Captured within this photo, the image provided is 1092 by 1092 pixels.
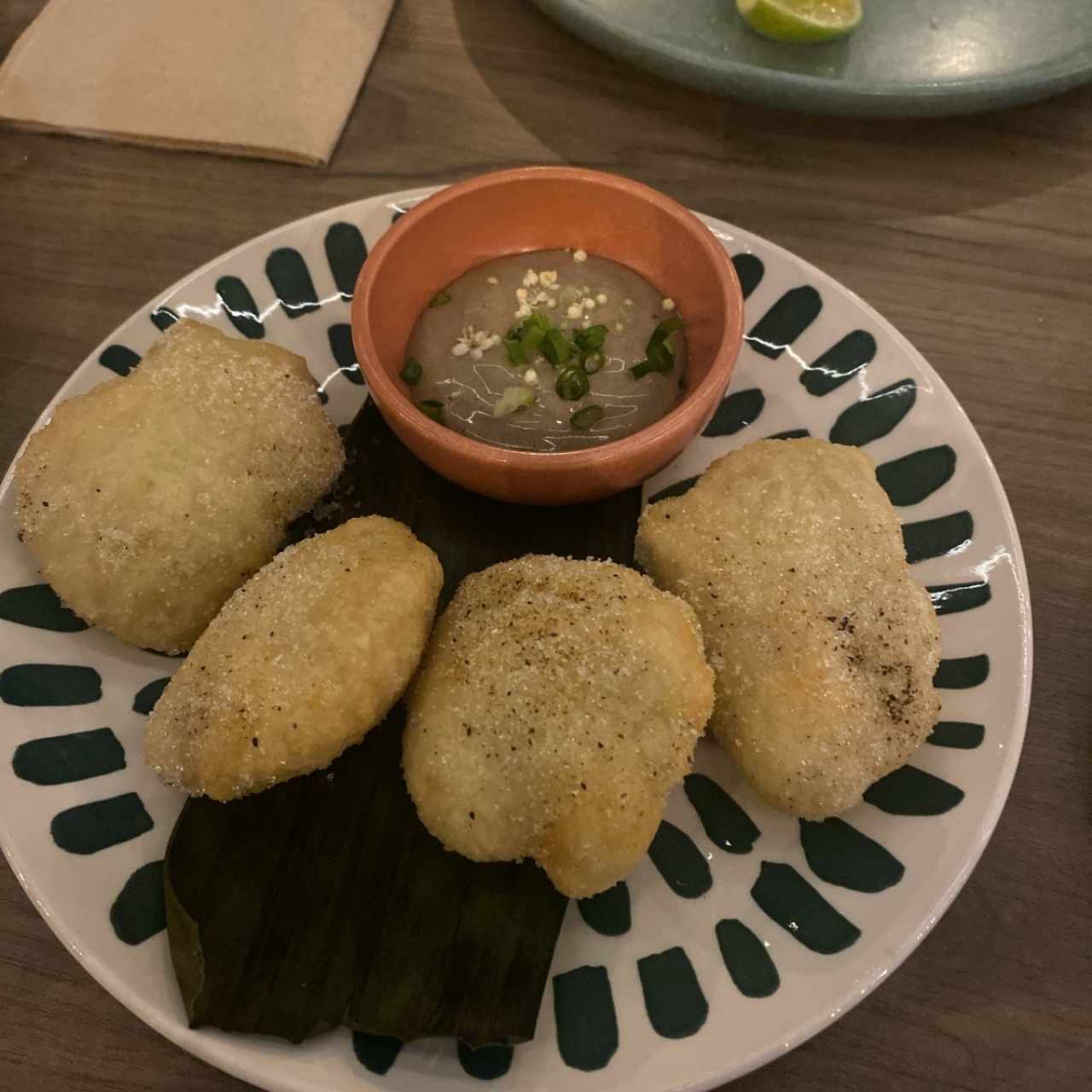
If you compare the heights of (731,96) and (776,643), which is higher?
(731,96)

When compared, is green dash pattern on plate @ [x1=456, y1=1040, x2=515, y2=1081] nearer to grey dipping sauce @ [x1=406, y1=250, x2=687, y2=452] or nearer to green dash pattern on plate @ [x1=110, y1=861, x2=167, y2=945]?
green dash pattern on plate @ [x1=110, y1=861, x2=167, y2=945]

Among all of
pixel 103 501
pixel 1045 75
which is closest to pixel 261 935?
pixel 103 501

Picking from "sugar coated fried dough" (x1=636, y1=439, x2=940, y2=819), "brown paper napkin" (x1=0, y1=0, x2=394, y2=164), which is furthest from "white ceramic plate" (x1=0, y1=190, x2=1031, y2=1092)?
"brown paper napkin" (x1=0, y1=0, x2=394, y2=164)

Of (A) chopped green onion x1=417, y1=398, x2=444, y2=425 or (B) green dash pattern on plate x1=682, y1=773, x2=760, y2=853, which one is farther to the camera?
(A) chopped green onion x1=417, y1=398, x2=444, y2=425

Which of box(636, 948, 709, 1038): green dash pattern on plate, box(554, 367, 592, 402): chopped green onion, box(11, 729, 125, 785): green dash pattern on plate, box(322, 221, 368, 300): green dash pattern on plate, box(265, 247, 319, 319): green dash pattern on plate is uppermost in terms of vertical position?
box(554, 367, 592, 402): chopped green onion

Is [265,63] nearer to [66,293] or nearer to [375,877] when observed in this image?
[66,293]

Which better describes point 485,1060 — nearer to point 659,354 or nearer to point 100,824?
point 100,824

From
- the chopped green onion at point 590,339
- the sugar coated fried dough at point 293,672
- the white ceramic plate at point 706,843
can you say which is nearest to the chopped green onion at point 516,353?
the chopped green onion at point 590,339
